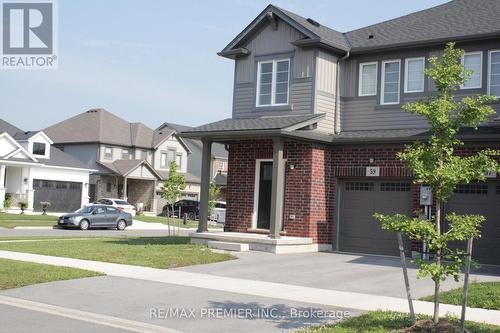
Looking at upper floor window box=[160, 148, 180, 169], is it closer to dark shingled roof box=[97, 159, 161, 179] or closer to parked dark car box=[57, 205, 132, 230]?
dark shingled roof box=[97, 159, 161, 179]

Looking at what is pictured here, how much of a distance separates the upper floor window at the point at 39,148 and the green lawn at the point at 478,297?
40.7 metres

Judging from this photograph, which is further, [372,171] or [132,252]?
[372,171]

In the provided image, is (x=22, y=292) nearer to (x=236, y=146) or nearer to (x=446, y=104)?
(x=446, y=104)

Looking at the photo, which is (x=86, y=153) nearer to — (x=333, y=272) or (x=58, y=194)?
(x=58, y=194)

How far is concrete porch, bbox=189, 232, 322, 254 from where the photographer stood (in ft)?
58.6

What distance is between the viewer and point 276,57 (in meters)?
20.4

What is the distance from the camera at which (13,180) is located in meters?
44.8

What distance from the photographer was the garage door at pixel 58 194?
45.8 metres

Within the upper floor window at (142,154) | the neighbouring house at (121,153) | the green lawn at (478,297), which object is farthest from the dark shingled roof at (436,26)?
the upper floor window at (142,154)

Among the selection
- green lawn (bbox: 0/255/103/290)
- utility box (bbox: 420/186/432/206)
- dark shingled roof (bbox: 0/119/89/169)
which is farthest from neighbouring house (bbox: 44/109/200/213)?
green lawn (bbox: 0/255/103/290)

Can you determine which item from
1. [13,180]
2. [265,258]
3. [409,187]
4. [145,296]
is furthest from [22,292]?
[13,180]

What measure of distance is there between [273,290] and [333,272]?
308 centimetres

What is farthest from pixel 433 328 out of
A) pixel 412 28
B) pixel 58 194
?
pixel 58 194

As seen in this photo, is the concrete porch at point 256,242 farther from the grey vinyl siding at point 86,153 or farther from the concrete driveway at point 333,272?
the grey vinyl siding at point 86,153
